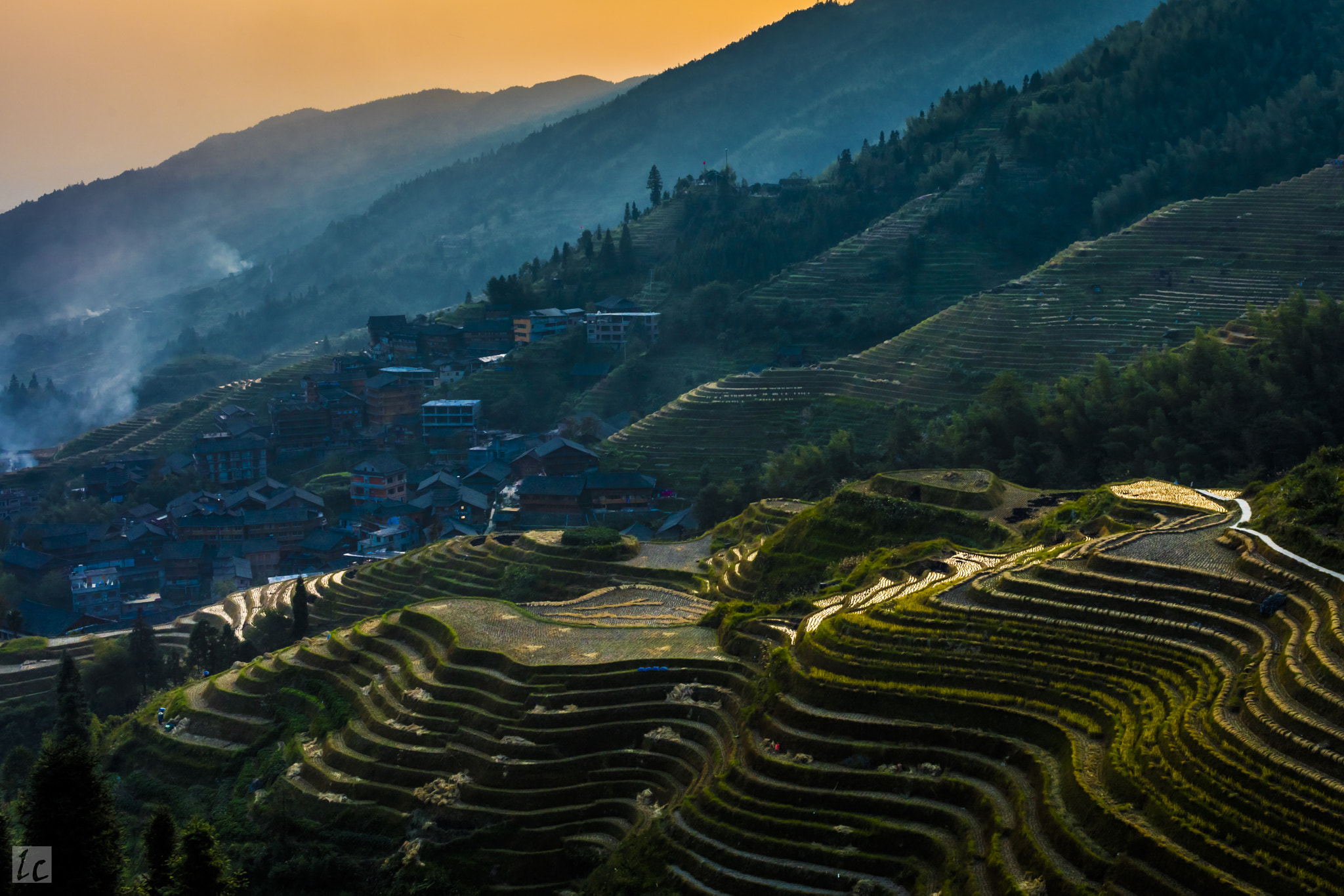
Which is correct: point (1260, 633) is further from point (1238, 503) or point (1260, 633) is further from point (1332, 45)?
point (1332, 45)

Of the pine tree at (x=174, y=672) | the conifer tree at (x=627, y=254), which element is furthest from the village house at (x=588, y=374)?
the pine tree at (x=174, y=672)

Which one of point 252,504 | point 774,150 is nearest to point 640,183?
point 774,150

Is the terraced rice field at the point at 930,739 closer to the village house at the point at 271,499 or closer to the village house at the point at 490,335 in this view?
the village house at the point at 271,499

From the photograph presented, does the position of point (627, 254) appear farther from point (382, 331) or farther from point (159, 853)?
point (159, 853)

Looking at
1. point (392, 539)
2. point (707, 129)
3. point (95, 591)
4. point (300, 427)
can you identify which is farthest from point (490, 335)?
point (707, 129)

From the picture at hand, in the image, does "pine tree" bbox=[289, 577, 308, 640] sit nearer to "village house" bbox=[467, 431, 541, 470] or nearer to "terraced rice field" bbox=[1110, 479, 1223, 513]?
"terraced rice field" bbox=[1110, 479, 1223, 513]
